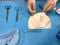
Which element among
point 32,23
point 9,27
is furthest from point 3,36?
point 32,23

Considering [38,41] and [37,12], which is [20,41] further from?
[37,12]

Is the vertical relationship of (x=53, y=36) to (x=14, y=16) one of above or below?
below

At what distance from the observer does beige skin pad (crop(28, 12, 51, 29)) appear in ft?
2.68

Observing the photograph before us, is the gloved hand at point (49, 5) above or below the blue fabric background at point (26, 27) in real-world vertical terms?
Answer: above

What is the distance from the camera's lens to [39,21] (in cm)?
83

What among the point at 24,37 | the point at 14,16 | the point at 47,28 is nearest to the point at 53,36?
the point at 47,28

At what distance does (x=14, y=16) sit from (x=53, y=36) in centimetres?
27

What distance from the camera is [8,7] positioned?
92 centimetres

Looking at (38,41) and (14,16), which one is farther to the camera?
(14,16)

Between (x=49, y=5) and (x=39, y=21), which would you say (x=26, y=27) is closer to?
(x=39, y=21)

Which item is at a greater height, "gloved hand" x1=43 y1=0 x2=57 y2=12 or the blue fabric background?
"gloved hand" x1=43 y1=0 x2=57 y2=12

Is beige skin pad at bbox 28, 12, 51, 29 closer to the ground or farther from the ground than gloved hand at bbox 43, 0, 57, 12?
closer to the ground

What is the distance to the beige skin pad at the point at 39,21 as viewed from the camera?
2.68 feet

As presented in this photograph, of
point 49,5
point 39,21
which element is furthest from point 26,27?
point 49,5
